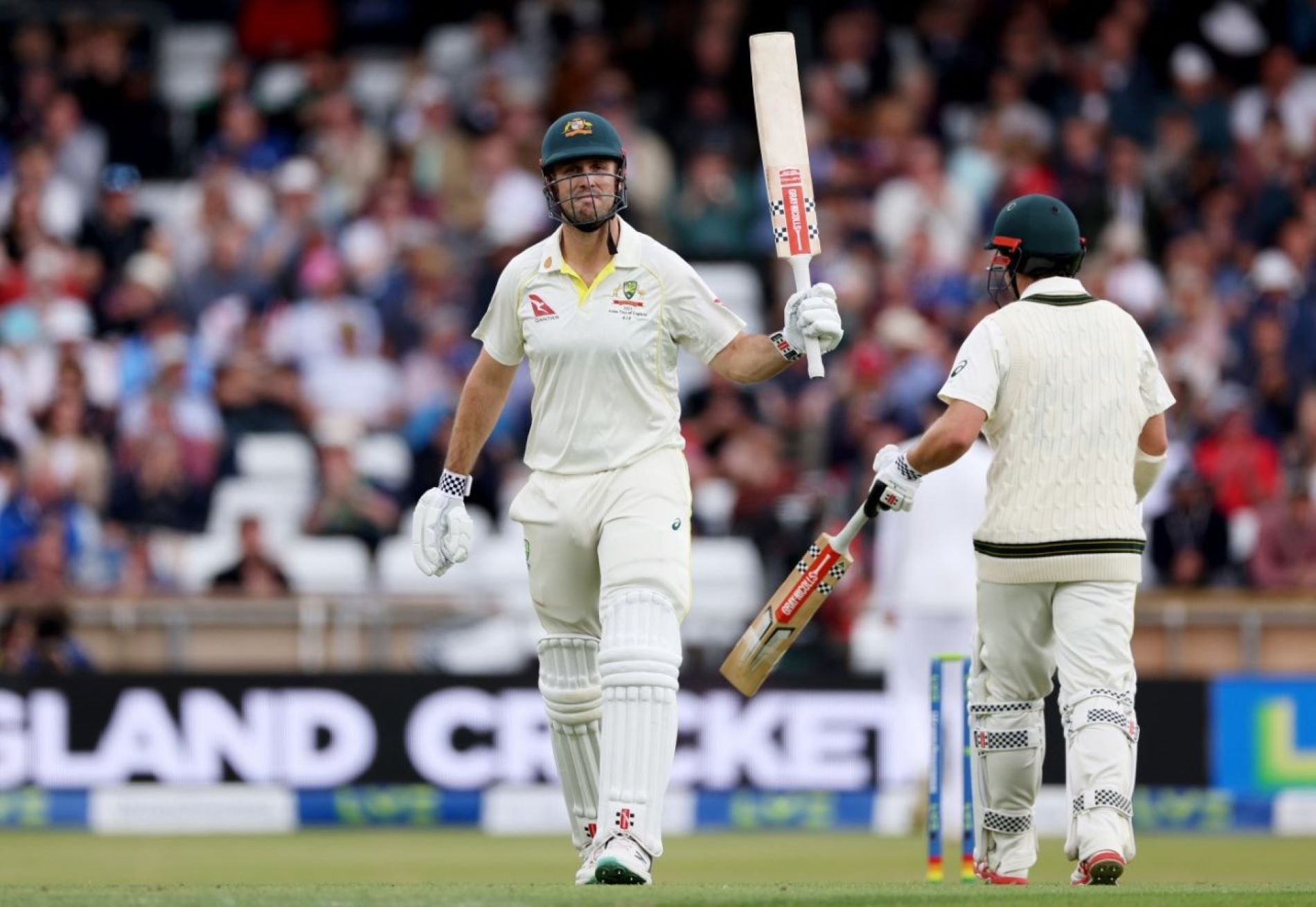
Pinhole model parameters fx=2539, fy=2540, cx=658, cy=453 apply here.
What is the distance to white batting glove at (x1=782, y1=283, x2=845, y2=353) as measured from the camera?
648 centimetres

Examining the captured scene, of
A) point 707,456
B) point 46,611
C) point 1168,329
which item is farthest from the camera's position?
point 1168,329

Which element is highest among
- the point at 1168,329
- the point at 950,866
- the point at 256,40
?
the point at 256,40

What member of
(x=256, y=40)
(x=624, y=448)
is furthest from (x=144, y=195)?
(x=624, y=448)

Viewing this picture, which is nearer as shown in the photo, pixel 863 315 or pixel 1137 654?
pixel 1137 654

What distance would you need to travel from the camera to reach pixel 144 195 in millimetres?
15555

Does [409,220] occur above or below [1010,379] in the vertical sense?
above

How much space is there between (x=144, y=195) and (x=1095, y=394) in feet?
32.4

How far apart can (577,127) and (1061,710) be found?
2.02 meters

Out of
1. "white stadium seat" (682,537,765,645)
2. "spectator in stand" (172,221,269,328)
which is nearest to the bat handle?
"white stadium seat" (682,537,765,645)

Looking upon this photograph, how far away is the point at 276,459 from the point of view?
43.8 ft

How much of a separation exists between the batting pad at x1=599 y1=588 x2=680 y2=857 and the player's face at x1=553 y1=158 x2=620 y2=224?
3.33ft

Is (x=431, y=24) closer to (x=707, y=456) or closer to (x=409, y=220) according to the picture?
(x=409, y=220)

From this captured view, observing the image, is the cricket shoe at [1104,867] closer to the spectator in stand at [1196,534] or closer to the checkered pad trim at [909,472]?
the checkered pad trim at [909,472]

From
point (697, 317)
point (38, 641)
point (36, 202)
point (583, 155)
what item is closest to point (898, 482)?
point (697, 317)
